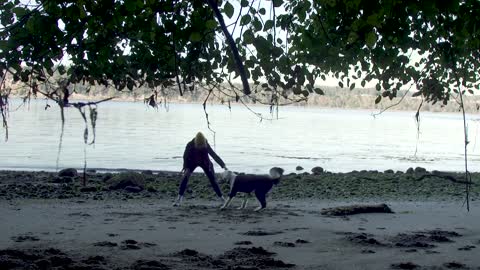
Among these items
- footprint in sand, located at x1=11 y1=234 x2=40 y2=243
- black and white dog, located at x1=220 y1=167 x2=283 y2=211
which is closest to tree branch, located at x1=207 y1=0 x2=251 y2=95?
footprint in sand, located at x1=11 y1=234 x2=40 y2=243

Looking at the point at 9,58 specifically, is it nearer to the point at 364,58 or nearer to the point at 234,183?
the point at 364,58

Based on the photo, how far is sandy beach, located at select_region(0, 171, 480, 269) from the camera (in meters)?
8.79

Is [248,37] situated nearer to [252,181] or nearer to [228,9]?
[228,9]

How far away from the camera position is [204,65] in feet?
27.0

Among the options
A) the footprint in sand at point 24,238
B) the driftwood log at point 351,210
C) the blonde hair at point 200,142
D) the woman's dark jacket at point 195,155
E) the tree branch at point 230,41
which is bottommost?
the driftwood log at point 351,210

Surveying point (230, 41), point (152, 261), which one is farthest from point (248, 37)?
point (152, 261)

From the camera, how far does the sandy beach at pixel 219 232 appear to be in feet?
28.8

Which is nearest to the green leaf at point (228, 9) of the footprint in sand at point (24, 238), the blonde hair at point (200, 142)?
the footprint in sand at point (24, 238)

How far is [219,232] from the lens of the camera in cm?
1126

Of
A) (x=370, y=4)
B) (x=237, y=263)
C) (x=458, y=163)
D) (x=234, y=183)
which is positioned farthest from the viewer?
(x=458, y=163)

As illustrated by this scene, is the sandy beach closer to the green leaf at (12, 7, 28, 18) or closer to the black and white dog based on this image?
the black and white dog

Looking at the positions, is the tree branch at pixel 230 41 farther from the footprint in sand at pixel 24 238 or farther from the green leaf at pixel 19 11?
the footprint in sand at pixel 24 238

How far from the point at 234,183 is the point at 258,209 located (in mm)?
921

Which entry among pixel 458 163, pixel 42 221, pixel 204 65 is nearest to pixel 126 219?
pixel 42 221
